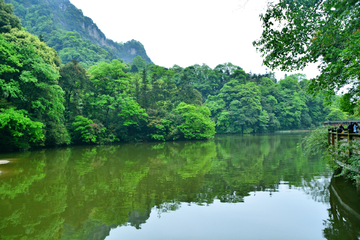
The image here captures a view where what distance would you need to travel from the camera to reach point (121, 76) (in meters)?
29.8

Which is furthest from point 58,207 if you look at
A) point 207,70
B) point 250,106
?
point 207,70

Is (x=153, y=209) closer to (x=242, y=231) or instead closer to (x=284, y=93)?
(x=242, y=231)

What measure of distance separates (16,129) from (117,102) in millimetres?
13892

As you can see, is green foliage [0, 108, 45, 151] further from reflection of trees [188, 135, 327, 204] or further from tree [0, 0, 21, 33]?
reflection of trees [188, 135, 327, 204]

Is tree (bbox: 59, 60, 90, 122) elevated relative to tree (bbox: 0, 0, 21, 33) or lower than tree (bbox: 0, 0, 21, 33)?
lower

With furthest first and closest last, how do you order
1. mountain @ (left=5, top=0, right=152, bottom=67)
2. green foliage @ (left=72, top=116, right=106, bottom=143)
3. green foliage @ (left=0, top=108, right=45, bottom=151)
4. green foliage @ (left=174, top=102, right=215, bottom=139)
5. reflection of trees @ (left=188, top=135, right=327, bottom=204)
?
mountain @ (left=5, top=0, right=152, bottom=67) → green foliage @ (left=174, top=102, right=215, bottom=139) → green foliage @ (left=72, top=116, right=106, bottom=143) → green foliage @ (left=0, top=108, right=45, bottom=151) → reflection of trees @ (left=188, top=135, right=327, bottom=204)

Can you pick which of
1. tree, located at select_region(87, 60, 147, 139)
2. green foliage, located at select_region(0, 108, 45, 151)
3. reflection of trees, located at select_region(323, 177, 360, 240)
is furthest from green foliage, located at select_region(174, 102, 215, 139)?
reflection of trees, located at select_region(323, 177, 360, 240)

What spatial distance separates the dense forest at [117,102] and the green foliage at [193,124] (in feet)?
0.46

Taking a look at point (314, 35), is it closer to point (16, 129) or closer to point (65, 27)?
point (16, 129)

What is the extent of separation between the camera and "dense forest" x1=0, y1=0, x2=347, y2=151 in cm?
1678

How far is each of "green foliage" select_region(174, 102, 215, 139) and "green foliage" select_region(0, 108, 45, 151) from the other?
58.3 ft

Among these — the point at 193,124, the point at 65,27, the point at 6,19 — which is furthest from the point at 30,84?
the point at 65,27

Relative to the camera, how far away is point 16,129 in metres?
15.1

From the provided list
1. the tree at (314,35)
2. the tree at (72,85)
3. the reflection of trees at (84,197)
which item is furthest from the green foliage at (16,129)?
the tree at (314,35)
